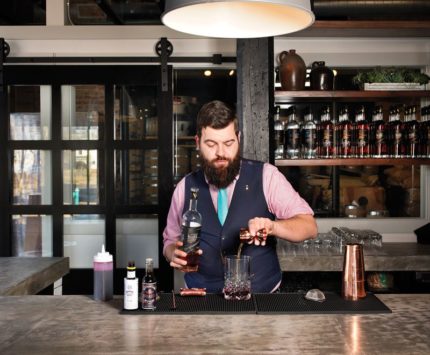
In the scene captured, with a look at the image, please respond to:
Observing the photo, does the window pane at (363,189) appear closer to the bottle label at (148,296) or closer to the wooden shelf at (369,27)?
the wooden shelf at (369,27)

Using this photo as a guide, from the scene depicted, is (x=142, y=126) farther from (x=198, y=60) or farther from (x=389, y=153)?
(x=389, y=153)

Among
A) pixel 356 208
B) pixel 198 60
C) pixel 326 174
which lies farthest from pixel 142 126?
pixel 356 208

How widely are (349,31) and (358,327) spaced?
9.36 ft

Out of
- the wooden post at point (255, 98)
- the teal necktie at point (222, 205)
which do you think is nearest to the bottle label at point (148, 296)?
the teal necktie at point (222, 205)

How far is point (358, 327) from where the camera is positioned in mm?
1938

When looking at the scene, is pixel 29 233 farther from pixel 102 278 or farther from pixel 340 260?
pixel 102 278

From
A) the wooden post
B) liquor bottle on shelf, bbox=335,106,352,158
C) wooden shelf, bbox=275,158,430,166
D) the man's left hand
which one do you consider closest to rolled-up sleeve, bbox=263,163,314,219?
the man's left hand

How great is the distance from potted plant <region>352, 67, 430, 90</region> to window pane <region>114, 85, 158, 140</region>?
1558 millimetres

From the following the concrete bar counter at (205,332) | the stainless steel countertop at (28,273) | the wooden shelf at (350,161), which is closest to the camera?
the concrete bar counter at (205,332)

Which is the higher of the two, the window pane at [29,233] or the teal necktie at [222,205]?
the teal necktie at [222,205]

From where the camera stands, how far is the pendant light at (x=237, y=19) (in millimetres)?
2112

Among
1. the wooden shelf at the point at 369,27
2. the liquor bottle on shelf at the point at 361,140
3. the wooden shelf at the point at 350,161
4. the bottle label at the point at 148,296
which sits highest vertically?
the wooden shelf at the point at 369,27

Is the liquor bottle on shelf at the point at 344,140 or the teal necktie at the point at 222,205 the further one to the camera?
the liquor bottle on shelf at the point at 344,140

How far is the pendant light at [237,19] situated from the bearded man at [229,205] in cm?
60
